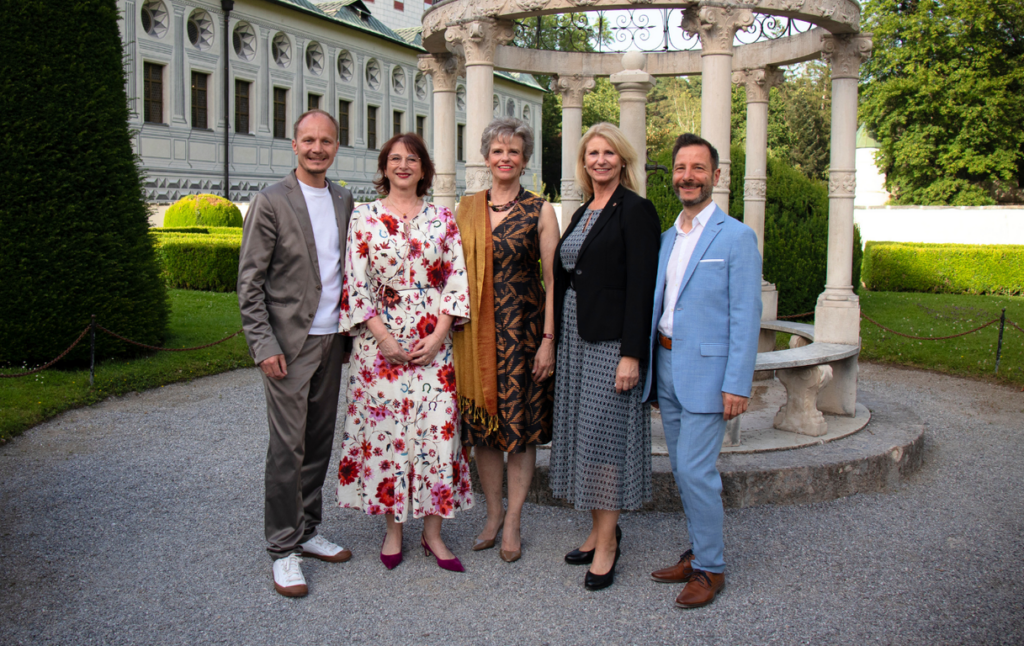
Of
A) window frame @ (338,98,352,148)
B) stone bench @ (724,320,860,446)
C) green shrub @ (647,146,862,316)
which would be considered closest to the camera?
stone bench @ (724,320,860,446)

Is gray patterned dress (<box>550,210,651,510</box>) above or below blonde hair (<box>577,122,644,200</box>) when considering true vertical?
below

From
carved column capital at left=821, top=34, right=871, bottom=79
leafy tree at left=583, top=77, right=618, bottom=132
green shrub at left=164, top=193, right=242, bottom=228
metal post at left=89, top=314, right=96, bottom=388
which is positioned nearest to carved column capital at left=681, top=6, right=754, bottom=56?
carved column capital at left=821, top=34, right=871, bottom=79

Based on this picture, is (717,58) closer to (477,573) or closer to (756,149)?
(756,149)

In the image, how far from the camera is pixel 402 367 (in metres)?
3.88

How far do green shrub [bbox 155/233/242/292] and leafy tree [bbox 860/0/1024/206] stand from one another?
30.3 m

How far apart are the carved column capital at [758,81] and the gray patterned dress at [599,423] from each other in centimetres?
648

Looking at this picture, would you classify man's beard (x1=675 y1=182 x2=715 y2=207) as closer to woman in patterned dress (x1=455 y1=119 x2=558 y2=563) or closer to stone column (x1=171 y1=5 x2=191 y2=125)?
woman in patterned dress (x1=455 y1=119 x2=558 y2=563)

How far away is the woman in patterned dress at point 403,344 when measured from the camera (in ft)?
12.6

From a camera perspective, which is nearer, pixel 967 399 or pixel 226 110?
pixel 967 399

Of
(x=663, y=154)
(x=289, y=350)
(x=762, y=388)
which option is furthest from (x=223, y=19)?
(x=289, y=350)

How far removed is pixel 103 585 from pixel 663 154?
9.67 meters

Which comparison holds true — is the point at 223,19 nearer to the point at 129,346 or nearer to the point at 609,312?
the point at 129,346

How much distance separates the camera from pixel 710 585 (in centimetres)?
367

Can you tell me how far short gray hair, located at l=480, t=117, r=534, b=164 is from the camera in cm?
379
